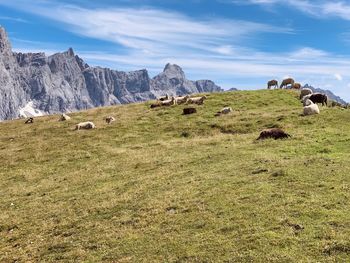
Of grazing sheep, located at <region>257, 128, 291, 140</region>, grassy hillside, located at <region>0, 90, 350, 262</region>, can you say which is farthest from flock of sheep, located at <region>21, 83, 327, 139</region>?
grassy hillside, located at <region>0, 90, 350, 262</region>

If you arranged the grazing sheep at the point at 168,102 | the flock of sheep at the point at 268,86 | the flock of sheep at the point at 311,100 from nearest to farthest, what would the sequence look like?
1. the flock of sheep at the point at 268,86
2. the flock of sheep at the point at 311,100
3. the grazing sheep at the point at 168,102

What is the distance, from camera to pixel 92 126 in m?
49.5

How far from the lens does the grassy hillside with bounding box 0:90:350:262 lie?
1606 centimetres

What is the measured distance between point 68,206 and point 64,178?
292 inches

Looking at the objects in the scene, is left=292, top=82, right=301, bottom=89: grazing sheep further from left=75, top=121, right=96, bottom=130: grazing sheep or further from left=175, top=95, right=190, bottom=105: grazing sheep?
left=75, top=121, right=96, bottom=130: grazing sheep

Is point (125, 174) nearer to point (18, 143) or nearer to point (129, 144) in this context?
point (129, 144)

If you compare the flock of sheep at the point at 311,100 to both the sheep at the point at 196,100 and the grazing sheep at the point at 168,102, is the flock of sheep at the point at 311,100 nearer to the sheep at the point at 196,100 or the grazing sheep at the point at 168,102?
the sheep at the point at 196,100

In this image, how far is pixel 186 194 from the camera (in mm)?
22453

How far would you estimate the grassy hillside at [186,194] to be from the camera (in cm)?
1606

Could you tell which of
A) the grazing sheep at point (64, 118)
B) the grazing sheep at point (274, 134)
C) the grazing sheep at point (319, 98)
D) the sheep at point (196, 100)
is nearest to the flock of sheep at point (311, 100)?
the grazing sheep at point (319, 98)

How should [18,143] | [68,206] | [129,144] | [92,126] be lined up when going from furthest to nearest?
[92,126]
[18,143]
[129,144]
[68,206]

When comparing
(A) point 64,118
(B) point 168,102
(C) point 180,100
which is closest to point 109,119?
(A) point 64,118

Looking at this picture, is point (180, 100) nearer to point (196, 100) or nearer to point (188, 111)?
point (196, 100)

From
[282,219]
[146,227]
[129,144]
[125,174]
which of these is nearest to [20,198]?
[125,174]
